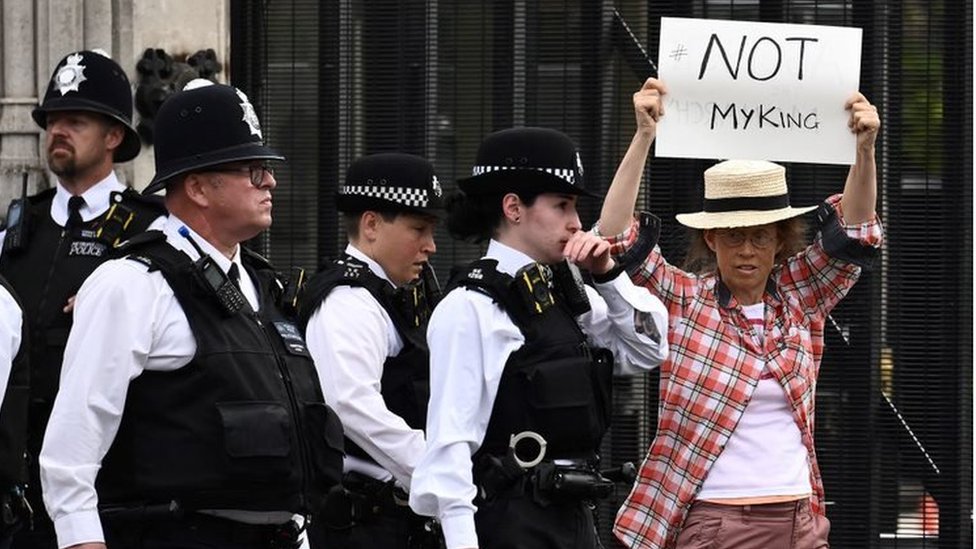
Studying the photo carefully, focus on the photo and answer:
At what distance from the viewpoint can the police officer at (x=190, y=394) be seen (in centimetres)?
543

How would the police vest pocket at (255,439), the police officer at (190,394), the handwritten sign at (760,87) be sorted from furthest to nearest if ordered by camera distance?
the handwritten sign at (760,87) → the police vest pocket at (255,439) → the police officer at (190,394)

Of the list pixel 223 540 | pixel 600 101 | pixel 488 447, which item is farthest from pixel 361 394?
pixel 600 101

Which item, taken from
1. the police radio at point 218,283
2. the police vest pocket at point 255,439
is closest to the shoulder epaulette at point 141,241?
the police radio at point 218,283

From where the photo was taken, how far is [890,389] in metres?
9.53

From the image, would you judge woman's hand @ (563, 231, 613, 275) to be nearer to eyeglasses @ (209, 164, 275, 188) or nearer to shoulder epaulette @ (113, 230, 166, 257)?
eyeglasses @ (209, 164, 275, 188)

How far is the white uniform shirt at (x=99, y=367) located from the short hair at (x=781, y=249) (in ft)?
6.82

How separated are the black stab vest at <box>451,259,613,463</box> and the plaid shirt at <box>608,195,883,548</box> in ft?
1.72

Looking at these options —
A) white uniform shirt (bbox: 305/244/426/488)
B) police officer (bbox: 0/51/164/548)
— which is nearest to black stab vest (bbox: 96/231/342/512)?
white uniform shirt (bbox: 305/244/426/488)

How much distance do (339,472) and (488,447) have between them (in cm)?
47

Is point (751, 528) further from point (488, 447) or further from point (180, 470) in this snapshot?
point (180, 470)

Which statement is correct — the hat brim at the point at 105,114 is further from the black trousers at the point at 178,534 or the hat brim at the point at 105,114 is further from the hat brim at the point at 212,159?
the black trousers at the point at 178,534

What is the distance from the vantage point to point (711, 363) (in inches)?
265

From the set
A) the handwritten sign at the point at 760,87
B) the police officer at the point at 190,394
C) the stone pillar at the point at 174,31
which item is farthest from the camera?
the stone pillar at the point at 174,31

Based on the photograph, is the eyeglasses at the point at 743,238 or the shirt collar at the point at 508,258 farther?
the eyeglasses at the point at 743,238
